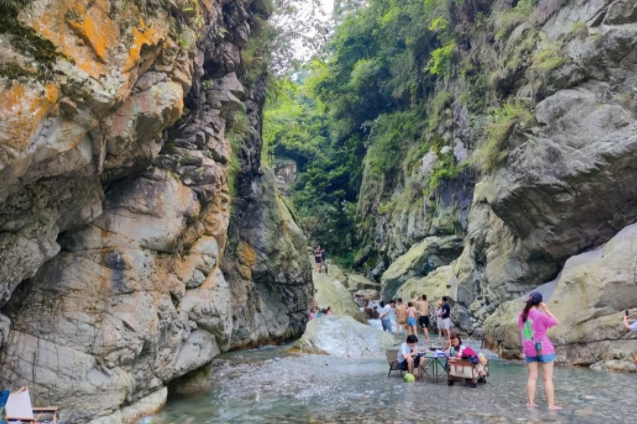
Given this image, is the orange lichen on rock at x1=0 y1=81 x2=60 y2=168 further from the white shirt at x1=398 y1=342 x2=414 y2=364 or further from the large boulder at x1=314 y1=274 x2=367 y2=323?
the large boulder at x1=314 y1=274 x2=367 y2=323

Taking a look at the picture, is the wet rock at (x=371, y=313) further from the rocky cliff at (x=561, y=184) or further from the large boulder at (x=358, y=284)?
the rocky cliff at (x=561, y=184)

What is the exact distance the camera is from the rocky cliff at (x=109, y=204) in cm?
608

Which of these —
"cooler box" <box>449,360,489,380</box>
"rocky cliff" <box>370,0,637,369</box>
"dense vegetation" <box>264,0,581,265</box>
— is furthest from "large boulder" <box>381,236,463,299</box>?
"cooler box" <box>449,360,489,380</box>

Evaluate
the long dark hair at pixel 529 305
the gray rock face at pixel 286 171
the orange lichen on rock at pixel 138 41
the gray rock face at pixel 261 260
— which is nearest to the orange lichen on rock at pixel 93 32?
the orange lichen on rock at pixel 138 41

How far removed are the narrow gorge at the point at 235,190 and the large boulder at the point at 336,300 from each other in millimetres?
1864

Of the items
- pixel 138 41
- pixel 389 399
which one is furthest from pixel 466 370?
pixel 138 41

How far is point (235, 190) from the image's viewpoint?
1831 cm

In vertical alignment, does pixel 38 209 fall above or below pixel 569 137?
below

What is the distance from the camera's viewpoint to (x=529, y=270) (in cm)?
1770

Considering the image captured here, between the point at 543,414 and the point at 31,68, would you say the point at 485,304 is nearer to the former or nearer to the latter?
the point at 543,414

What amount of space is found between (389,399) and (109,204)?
640 centimetres

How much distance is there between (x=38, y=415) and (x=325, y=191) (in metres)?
36.0

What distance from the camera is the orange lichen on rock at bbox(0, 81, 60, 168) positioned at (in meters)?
5.46

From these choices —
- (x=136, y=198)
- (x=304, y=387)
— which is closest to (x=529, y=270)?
Answer: (x=304, y=387)
